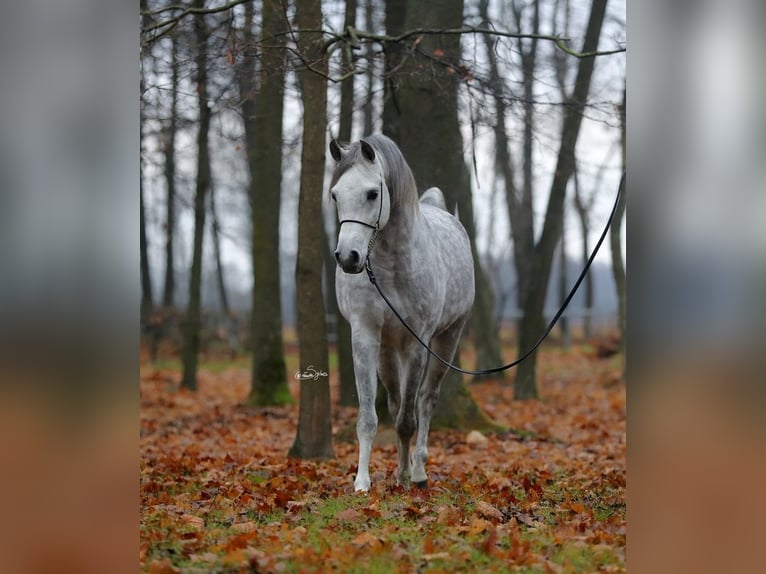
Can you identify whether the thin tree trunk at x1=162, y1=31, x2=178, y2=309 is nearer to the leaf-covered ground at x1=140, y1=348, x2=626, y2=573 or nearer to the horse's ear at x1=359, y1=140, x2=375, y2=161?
the horse's ear at x1=359, y1=140, x2=375, y2=161

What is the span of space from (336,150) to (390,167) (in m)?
0.40

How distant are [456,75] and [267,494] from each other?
4198 mm

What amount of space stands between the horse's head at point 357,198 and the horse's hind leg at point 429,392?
1731 millimetres

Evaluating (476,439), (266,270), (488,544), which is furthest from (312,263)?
(266,270)

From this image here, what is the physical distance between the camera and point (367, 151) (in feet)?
18.2

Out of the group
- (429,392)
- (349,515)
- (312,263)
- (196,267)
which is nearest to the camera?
(349,515)

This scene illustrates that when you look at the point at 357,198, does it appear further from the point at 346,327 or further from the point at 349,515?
the point at 346,327

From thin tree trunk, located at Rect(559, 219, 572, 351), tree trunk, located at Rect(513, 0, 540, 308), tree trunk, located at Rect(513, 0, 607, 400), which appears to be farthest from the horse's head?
thin tree trunk, located at Rect(559, 219, 572, 351)

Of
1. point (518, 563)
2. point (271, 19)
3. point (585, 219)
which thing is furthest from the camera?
point (585, 219)

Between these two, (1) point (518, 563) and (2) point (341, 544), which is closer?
(1) point (518, 563)

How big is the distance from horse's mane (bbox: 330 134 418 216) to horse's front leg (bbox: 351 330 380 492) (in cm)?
99
